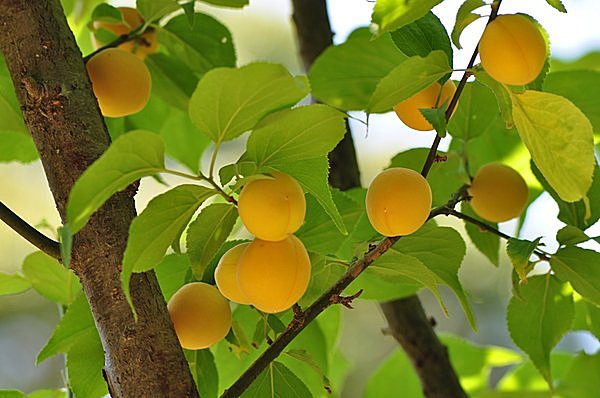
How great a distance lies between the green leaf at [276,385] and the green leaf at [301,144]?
86 mm

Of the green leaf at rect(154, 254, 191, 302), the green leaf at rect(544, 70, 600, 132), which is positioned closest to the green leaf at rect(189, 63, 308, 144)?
the green leaf at rect(154, 254, 191, 302)

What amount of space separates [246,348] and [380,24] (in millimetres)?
154

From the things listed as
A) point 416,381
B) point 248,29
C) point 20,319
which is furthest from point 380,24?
point 248,29

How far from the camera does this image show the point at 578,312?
21.0 inches

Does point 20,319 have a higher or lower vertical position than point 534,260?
lower

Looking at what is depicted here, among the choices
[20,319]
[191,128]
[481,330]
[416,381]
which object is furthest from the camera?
[481,330]

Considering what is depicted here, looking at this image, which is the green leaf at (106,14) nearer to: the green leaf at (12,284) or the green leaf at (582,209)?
the green leaf at (12,284)

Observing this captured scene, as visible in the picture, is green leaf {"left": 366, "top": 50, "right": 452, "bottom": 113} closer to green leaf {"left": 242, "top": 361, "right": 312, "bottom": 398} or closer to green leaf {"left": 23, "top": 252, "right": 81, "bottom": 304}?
green leaf {"left": 242, "top": 361, "right": 312, "bottom": 398}

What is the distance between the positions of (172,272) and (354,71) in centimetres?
15

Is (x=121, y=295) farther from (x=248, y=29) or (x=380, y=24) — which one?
(x=248, y=29)

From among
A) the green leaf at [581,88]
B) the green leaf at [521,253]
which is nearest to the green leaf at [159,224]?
the green leaf at [521,253]

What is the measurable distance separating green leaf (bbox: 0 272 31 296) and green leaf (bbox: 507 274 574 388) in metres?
0.26

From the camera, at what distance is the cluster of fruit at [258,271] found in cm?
29

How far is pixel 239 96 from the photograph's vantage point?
0.29 meters
